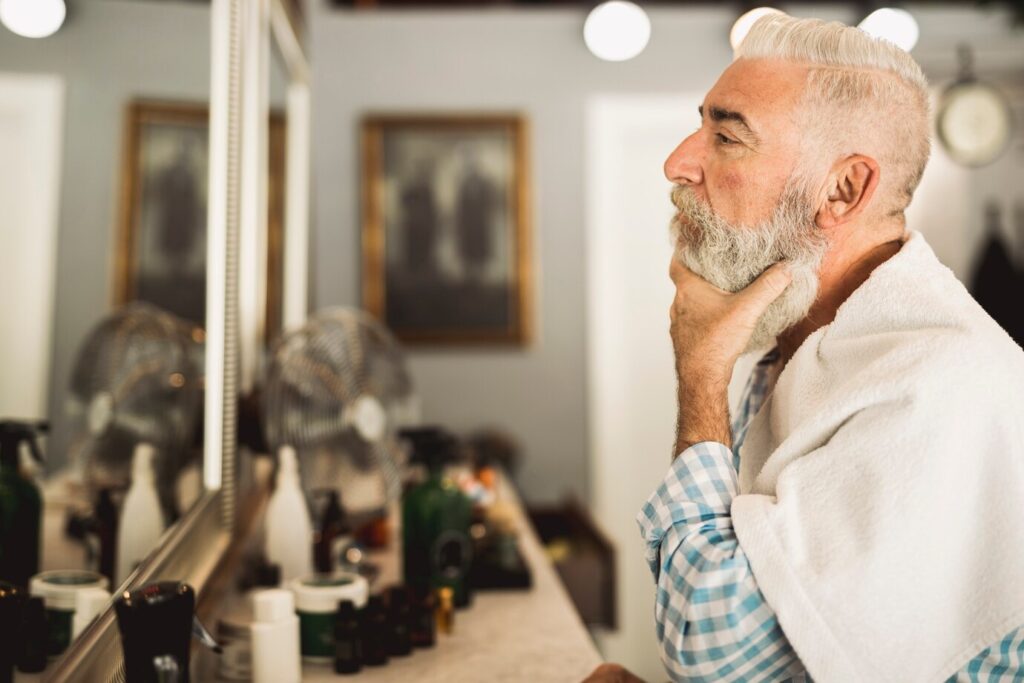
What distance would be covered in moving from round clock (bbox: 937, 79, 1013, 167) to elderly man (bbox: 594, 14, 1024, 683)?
2.85 m

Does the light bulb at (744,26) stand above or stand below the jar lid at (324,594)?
above

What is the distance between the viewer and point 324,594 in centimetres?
149

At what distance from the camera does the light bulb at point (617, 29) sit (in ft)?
11.7

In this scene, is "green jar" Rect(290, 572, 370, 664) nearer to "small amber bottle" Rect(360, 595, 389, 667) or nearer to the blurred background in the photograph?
"small amber bottle" Rect(360, 595, 389, 667)

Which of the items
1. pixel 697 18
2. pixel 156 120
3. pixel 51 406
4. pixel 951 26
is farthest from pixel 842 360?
pixel 951 26

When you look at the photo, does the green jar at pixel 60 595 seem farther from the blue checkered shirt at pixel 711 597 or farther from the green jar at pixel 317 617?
the blue checkered shirt at pixel 711 597

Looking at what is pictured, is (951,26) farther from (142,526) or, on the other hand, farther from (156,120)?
(142,526)

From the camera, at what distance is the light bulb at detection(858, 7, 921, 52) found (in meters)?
3.58

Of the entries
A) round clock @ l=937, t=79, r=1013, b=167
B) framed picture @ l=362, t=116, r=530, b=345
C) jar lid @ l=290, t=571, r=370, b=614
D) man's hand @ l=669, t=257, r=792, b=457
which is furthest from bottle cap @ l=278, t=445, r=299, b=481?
round clock @ l=937, t=79, r=1013, b=167

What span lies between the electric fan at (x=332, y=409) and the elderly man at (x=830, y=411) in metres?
0.84

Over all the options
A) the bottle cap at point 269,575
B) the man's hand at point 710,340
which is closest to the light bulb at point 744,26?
the man's hand at point 710,340

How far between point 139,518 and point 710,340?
3.01ft

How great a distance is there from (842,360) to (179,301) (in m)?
1.16

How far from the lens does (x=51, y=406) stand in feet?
4.02
